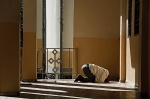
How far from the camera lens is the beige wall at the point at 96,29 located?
36.3 ft

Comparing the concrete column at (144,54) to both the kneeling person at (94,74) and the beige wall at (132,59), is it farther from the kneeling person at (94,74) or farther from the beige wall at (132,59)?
the kneeling person at (94,74)

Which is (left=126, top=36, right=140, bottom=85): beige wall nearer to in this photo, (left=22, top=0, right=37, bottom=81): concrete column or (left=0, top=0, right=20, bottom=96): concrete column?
(left=22, top=0, right=37, bottom=81): concrete column

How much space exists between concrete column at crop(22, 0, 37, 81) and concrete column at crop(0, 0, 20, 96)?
116 inches

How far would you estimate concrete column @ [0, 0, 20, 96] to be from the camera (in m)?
6.36

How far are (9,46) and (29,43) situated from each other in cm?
302

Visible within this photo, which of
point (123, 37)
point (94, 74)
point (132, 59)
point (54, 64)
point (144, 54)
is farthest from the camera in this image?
point (54, 64)

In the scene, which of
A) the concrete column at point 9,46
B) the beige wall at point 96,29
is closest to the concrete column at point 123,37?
the beige wall at point 96,29

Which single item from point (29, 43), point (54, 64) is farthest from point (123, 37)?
point (54, 64)

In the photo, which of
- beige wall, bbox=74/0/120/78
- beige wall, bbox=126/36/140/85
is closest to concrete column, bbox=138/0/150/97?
beige wall, bbox=126/36/140/85

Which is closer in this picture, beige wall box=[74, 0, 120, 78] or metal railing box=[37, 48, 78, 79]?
beige wall box=[74, 0, 120, 78]

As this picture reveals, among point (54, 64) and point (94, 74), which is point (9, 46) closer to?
point (94, 74)

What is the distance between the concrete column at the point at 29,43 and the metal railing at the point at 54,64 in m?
2.06

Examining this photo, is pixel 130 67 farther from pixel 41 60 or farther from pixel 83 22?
pixel 41 60

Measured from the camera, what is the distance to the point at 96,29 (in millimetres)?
11148
